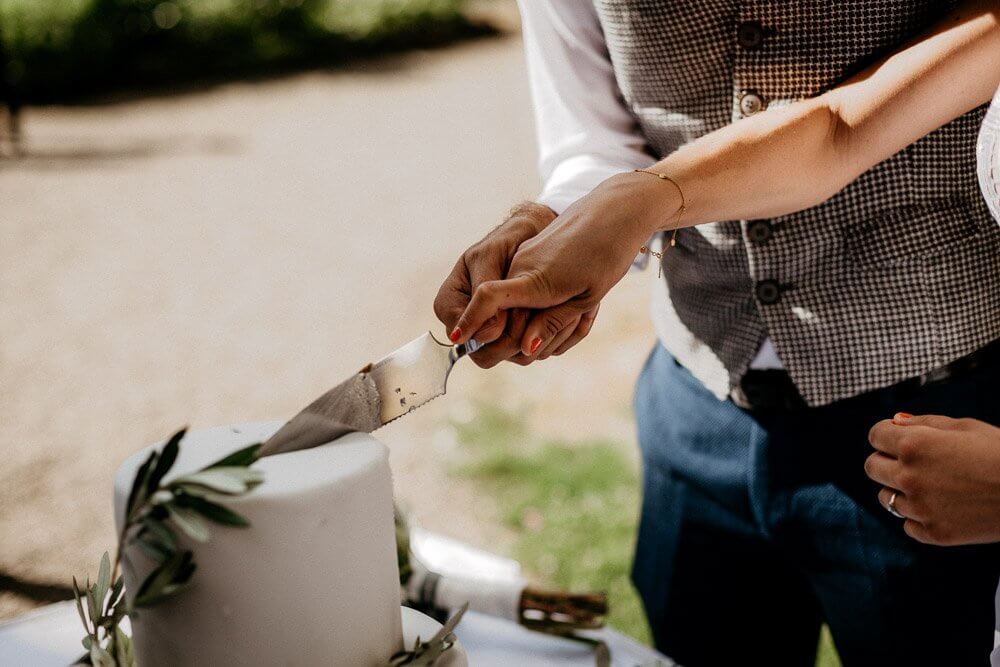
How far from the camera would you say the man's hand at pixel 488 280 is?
39.9 inches

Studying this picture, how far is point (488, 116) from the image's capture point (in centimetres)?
798

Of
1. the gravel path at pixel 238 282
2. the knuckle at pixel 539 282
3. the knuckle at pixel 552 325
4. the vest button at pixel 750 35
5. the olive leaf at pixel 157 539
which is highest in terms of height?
the vest button at pixel 750 35

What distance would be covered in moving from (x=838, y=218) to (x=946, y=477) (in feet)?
1.40

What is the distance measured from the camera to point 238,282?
5.36m

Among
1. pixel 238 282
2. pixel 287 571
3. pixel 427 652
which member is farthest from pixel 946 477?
pixel 238 282

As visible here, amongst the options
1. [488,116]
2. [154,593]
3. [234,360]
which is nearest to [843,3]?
[154,593]

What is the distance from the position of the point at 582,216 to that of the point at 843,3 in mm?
454

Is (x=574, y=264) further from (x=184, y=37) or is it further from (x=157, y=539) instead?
(x=184, y=37)

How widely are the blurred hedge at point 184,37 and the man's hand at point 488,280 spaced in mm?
7153

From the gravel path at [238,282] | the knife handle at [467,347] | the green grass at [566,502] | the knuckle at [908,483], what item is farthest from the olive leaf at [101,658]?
the gravel path at [238,282]

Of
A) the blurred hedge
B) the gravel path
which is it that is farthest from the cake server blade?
the blurred hedge

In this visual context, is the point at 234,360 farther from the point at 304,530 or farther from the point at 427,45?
the point at 427,45

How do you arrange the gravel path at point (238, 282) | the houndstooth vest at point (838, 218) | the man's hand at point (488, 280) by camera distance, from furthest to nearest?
the gravel path at point (238, 282) → the houndstooth vest at point (838, 218) → the man's hand at point (488, 280)

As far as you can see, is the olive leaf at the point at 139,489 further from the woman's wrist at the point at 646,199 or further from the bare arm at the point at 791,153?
the woman's wrist at the point at 646,199
